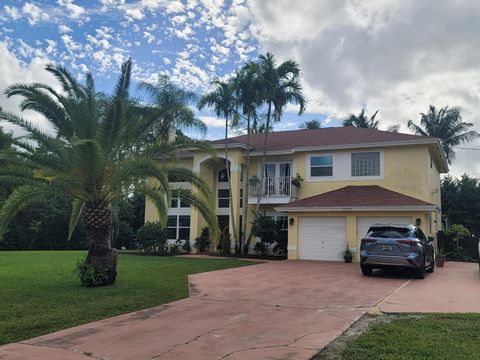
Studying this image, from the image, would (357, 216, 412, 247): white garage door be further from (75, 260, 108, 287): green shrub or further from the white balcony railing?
(75, 260, 108, 287): green shrub

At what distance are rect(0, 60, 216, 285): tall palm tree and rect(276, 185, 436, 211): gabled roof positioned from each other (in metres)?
9.19

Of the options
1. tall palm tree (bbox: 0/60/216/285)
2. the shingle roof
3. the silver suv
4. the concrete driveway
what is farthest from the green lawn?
the shingle roof

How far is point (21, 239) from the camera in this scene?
108 feet

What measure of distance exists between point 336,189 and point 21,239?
2440 cm

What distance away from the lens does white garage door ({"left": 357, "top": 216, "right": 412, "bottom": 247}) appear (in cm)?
1912

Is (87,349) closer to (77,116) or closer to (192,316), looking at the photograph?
(192,316)

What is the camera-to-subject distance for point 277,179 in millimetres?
24234

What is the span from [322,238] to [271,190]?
4794mm

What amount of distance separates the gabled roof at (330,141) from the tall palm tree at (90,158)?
12144mm

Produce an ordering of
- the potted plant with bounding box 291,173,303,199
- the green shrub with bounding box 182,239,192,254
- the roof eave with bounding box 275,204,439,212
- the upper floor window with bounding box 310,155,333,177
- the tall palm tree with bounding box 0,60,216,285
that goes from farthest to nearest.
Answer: the green shrub with bounding box 182,239,192,254 < the potted plant with bounding box 291,173,303,199 < the upper floor window with bounding box 310,155,333,177 < the roof eave with bounding box 275,204,439,212 < the tall palm tree with bounding box 0,60,216,285

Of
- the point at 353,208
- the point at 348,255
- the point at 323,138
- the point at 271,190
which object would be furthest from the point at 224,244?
the point at 323,138

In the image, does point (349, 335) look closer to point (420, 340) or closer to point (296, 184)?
point (420, 340)

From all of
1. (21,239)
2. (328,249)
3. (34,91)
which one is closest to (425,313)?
(34,91)

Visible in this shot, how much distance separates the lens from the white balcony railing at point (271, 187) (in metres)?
23.7
